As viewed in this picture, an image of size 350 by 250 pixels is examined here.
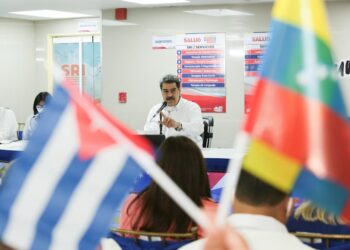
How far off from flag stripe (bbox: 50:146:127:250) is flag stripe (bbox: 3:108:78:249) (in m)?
0.06

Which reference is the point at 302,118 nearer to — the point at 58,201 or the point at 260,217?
the point at 260,217

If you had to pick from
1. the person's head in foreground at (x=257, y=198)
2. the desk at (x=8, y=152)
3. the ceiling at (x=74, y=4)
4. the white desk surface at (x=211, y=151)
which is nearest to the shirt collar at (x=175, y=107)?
the white desk surface at (x=211, y=151)

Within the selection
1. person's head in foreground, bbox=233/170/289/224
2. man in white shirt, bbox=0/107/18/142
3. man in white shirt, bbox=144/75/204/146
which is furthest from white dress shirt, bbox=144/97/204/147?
person's head in foreground, bbox=233/170/289/224

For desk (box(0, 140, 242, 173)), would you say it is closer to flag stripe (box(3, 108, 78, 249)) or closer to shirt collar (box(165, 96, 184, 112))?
shirt collar (box(165, 96, 184, 112))

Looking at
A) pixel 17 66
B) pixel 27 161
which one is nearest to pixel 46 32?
pixel 17 66

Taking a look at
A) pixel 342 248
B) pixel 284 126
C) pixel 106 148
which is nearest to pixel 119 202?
pixel 106 148

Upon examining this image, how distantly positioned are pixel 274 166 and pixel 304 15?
297 millimetres

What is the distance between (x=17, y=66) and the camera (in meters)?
9.17

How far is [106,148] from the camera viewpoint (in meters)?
1.14

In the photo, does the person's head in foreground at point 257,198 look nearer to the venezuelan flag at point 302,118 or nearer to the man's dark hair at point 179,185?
the venezuelan flag at point 302,118

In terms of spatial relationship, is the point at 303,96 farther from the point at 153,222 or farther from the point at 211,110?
the point at 211,110

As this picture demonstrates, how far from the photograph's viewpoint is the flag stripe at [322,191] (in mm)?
1003

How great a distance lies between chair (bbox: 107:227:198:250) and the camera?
1.94m

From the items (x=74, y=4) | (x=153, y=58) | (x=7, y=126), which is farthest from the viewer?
(x=153, y=58)
